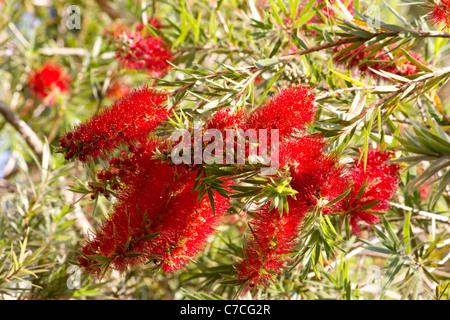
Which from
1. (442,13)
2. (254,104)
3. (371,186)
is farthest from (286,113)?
(442,13)

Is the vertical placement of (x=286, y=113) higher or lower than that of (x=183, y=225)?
higher

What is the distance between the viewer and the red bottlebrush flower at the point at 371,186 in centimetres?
72

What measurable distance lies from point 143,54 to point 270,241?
0.59 metres

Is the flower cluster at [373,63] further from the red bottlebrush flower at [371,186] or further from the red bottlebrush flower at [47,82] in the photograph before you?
the red bottlebrush flower at [47,82]

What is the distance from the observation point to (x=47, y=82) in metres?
1.93

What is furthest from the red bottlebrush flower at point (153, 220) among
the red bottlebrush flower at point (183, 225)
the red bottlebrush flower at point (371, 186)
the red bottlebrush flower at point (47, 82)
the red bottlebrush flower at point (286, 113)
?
the red bottlebrush flower at point (47, 82)

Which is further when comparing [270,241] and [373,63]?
[373,63]

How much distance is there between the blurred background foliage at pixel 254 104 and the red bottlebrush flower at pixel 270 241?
62 mm

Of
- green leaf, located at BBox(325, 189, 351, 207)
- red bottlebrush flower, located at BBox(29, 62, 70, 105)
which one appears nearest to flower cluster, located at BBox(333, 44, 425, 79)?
green leaf, located at BBox(325, 189, 351, 207)

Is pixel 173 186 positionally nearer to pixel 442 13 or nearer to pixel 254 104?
pixel 254 104

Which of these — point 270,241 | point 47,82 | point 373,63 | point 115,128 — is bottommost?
point 270,241

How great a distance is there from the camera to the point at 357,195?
0.68 m
